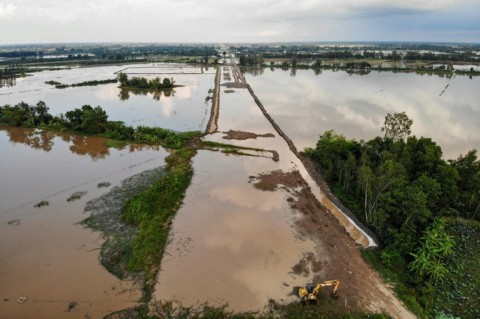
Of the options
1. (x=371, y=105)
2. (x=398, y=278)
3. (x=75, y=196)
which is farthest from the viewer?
(x=371, y=105)

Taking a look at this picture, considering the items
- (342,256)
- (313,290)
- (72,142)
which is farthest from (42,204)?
(342,256)

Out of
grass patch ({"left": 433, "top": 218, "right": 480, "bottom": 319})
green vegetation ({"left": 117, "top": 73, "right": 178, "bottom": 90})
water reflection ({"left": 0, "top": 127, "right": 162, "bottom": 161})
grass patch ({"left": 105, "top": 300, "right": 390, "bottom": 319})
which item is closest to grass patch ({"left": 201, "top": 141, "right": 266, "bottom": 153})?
water reflection ({"left": 0, "top": 127, "right": 162, "bottom": 161})

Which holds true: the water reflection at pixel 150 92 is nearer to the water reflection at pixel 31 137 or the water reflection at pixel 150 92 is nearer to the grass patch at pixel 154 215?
the water reflection at pixel 31 137

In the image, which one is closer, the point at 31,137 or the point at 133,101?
the point at 31,137

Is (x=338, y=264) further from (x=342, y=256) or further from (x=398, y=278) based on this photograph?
(x=398, y=278)

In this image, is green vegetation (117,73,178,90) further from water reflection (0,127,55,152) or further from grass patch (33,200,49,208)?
grass patch (33,200,49,208)

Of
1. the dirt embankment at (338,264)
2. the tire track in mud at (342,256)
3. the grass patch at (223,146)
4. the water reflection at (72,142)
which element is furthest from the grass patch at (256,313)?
the water reflection at (72,142)
